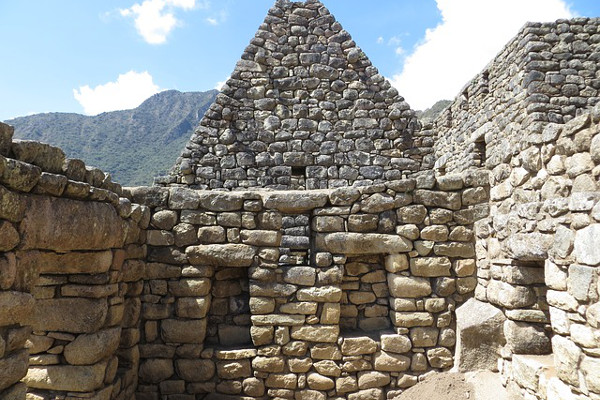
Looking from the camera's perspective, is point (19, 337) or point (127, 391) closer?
point (19, 337)

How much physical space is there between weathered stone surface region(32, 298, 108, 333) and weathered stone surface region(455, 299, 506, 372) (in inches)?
144

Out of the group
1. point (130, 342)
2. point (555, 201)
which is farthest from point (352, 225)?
point (130, 342)

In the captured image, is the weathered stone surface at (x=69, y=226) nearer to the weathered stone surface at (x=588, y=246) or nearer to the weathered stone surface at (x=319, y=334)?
the weathered stone surface at (x=319, y=334)

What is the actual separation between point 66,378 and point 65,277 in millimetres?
892

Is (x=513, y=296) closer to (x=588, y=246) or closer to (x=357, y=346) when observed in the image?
(x=588, y=246)

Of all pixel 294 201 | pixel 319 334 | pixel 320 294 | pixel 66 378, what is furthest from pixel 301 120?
pixel 66 378

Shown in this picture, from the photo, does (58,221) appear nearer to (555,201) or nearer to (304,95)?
(555,201)

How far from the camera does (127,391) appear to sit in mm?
4168

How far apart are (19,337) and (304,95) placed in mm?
6103

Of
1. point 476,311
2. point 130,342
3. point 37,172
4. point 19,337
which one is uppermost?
point 37,172

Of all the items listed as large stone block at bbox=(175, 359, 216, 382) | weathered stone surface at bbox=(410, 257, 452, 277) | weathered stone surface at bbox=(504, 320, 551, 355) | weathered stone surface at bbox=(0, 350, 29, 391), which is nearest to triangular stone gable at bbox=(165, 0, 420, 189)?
weathered stone surface at bbox=(410, 257, 452, 277)

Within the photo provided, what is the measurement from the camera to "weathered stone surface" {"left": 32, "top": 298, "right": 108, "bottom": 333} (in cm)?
368

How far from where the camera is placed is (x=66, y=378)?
11.9 feet

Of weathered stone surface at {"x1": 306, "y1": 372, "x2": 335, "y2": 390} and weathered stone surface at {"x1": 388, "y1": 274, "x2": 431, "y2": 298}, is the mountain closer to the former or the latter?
weathered stone surface at {"x1": 306, "y1": 372, "x2": 335, "y2": 390}
